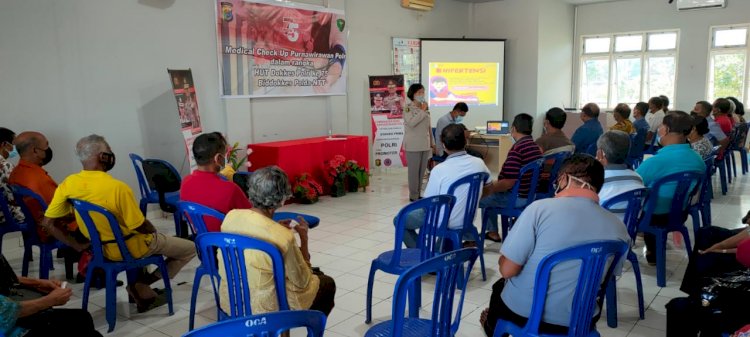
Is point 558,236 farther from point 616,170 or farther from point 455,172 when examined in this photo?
point 616,170

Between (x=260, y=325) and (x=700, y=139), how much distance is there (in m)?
5.03

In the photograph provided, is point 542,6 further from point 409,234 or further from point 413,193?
point 409,234

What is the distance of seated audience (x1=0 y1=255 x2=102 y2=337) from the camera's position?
204cm

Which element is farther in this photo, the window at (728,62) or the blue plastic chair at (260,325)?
the window at (728,62)

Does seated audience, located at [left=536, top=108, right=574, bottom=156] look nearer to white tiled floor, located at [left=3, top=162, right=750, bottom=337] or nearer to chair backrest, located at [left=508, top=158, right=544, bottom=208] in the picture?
chair backrest, located at [left=508, top=158, right=544, bottom=208]

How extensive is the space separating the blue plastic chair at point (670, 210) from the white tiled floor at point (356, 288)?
0.66ft

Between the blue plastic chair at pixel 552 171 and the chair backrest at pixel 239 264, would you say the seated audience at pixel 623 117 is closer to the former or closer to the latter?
the blue plastic chair at pixel 552 171

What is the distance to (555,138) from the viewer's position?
187 inches

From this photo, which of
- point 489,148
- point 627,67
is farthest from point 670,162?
point 627,67

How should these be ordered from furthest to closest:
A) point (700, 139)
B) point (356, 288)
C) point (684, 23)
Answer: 1. point (684, 23)
2. point (700, 139)
3. point (356, 288)

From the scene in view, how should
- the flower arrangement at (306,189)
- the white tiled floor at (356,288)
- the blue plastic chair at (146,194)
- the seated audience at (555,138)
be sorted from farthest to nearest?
the flower arrangement at (306,189)
the seated audience at (555,138)
the blue plastic chair at (146,194)
the white tiled floor at (356,288)

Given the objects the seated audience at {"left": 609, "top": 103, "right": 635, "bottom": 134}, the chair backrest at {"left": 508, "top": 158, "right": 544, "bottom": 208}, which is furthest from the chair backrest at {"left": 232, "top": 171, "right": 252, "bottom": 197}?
the seated audience at {"left": 609, "top": 103, "right": 635, "bottom": 134}

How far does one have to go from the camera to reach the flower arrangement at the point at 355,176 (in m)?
6.96

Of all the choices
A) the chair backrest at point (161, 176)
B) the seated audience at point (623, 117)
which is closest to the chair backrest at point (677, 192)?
the seated audience at point (623, 117)
